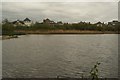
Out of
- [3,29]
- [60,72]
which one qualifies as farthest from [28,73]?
[3,29]

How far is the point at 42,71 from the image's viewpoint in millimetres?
16734

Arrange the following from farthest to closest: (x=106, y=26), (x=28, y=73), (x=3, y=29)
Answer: (x=106, y=26) < (x=3, y=29) < (x=28, y=73)

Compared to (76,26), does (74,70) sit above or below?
below

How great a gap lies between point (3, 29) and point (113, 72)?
7716 cm

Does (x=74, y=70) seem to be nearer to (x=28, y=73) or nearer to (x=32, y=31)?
(x=28, y=73)

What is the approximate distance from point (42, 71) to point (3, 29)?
74933mm

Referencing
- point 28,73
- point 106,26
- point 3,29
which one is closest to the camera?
point 28,73

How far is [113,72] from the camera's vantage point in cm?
1593

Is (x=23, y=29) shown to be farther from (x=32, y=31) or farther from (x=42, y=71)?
(x=42, y=71)

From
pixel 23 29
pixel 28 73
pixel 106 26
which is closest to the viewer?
pixel 28 73

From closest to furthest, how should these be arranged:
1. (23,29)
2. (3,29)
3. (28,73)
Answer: (28,73), (3,29), (23,29)

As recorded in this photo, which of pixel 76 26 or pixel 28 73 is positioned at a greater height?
pixel 76 26

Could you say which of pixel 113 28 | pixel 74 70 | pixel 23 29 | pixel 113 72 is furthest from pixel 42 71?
pixel 113 28

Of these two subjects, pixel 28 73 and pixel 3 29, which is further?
pixel 3 29
